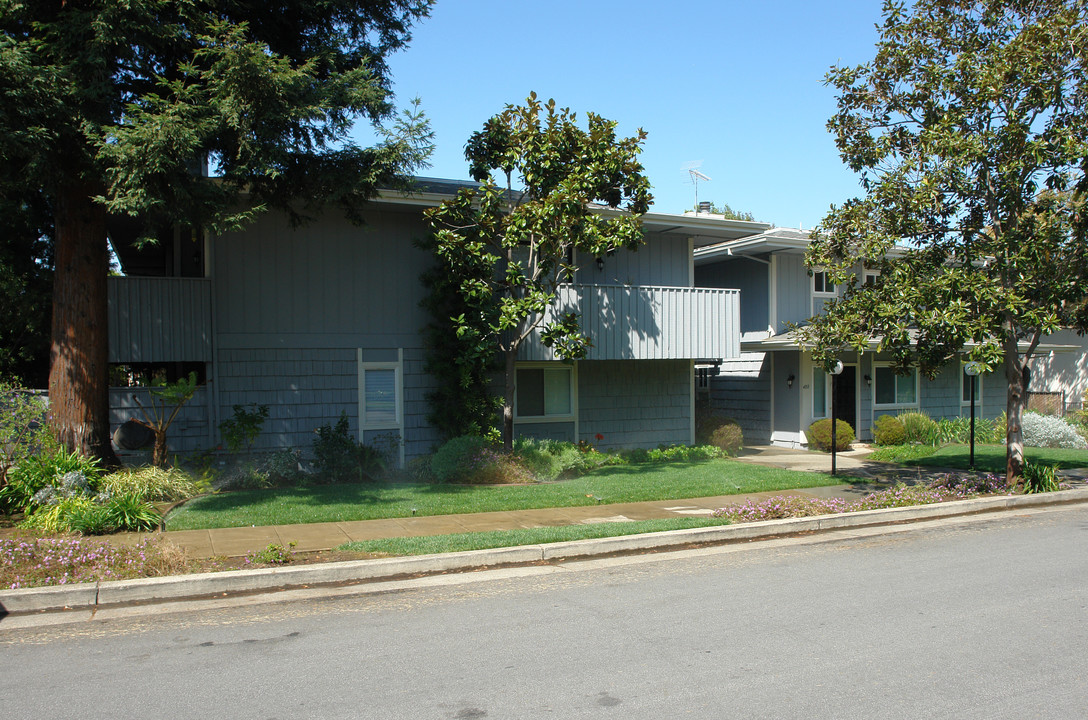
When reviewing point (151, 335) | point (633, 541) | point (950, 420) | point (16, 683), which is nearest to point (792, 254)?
point (950, 420)

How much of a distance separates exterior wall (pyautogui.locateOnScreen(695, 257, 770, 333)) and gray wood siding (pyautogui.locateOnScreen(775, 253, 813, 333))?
0.38m

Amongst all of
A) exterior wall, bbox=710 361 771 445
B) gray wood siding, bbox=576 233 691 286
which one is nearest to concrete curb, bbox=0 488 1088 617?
gray wood siding, bbox=576 233 691 286

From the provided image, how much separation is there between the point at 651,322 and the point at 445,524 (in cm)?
850

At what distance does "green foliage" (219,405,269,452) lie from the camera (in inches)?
531

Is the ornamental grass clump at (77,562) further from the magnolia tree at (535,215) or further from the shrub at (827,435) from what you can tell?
the shrub at (827,435)

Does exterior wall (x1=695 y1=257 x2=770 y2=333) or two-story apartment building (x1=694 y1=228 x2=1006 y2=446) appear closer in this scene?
two-story apartment building (x1=694 y1=228 x2=1006 y2=446)

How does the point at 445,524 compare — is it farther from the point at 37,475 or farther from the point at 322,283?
the point at 322,283

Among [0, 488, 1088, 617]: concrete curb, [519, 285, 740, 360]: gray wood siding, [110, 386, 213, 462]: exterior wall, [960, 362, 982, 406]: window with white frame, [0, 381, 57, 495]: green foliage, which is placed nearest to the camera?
[0, 488, 1088, 617]: concrete curb

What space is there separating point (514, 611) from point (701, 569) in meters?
2.49

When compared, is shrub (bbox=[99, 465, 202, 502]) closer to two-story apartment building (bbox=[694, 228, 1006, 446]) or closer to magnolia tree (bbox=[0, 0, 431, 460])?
magnolia tree (bbox=[0, 0, 431, 460])

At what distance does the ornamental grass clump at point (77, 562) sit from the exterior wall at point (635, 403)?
1105 cm

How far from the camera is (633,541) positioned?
926 cm

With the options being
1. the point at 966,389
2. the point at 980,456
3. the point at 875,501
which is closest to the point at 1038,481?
the point at 875,501

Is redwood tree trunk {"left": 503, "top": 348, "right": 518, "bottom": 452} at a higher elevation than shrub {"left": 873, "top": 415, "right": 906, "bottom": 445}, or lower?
higher
